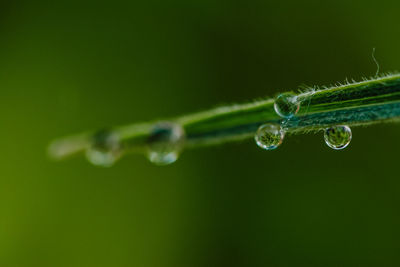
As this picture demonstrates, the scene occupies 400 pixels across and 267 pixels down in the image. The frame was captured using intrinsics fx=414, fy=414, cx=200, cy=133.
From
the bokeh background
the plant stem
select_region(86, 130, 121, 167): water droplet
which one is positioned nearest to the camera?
the plant stem

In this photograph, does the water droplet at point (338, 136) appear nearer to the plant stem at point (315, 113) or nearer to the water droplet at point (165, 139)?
the plant stem at point (315, 113)

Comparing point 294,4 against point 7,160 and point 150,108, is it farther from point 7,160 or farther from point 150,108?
point 7,160

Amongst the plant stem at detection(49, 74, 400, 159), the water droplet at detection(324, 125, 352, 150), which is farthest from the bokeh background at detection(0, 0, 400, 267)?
the plant stem at detection(49, 74, 400, 159)

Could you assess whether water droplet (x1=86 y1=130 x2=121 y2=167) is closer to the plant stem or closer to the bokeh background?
the plant stem

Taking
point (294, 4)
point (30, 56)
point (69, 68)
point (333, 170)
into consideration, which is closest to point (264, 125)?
point (333, 170)

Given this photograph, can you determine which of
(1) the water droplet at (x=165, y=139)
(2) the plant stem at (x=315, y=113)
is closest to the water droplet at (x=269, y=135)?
(2) the plant stem at (x=315, y=113)

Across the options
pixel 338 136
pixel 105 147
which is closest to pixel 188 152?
pixel 105 147

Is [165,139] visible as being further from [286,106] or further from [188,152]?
[188,152]
